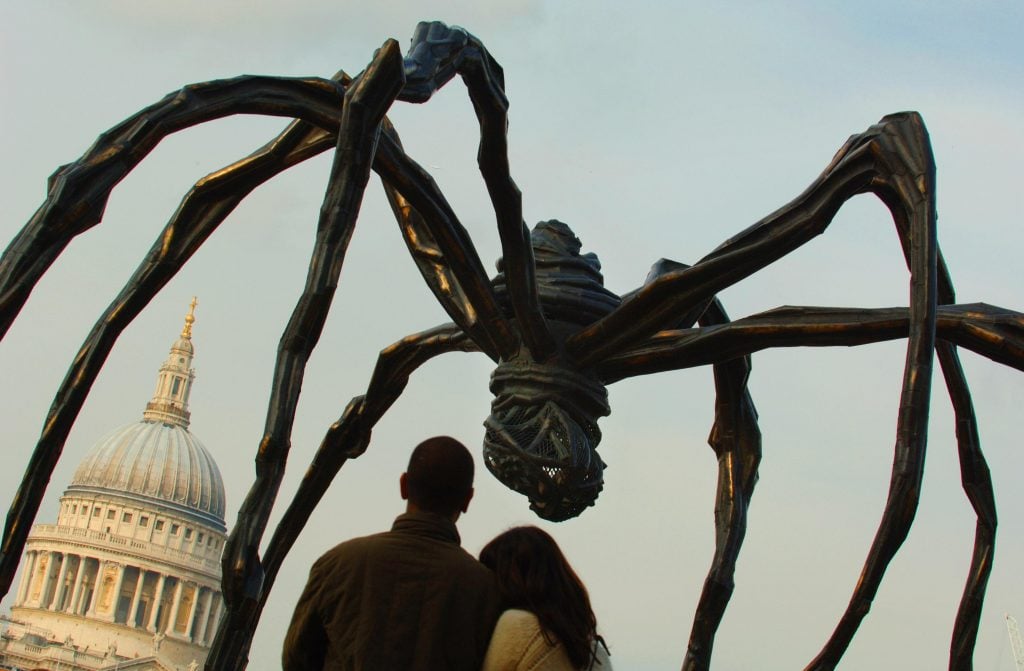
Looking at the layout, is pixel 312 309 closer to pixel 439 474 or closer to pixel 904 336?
pixel 439 474

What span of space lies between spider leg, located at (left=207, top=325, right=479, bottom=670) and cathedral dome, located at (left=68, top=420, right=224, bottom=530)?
9678 cm

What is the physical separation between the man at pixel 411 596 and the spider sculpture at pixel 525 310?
1.21 meters

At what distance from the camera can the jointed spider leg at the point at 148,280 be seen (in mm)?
5500

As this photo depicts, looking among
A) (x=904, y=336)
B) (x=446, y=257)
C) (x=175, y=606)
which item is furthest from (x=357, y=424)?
(x=175, y=606)

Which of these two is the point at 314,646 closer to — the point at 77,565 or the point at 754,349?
the point at 754,349

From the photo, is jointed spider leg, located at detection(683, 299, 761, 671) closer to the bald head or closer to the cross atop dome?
the bald head

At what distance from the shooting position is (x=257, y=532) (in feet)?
15.9

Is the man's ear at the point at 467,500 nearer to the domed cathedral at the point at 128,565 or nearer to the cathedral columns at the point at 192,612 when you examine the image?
the domed cathedral at the point at 128,565

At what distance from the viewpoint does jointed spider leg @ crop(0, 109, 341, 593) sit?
550cm

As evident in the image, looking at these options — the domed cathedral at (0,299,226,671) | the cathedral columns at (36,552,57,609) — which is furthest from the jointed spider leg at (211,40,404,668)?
the cathedral columns at (36,552,57,609)

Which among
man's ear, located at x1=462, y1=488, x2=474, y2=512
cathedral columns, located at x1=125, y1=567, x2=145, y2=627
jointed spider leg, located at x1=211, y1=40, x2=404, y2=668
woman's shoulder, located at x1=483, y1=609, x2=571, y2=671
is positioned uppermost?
cathedral columns, located at x1=125, y1=567, x2=145, y2=627

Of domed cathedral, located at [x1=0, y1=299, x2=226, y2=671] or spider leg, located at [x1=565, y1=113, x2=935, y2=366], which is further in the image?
domed cathedral, located at [x1=0, y1=299, x2=226, y2=671]

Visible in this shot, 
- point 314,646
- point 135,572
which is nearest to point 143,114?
point 314,646

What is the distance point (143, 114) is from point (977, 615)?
3.90 metres
